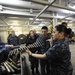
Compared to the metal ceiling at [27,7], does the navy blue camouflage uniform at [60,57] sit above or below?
below

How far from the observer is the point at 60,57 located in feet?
4.84

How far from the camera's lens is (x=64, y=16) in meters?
4.73

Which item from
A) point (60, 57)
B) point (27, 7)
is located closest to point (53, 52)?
point (60, 57)

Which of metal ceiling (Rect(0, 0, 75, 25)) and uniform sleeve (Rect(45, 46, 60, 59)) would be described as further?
metal ceiling (Rect(0, 0, 75, 25))

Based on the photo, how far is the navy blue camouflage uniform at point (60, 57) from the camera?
142 cm

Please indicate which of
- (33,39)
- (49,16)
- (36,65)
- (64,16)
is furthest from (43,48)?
(64,16)

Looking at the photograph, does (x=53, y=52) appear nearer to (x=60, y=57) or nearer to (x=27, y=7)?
(x=60, y=57)

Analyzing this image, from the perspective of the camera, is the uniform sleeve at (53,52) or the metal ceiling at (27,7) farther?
the metal ceiling at (27,7)

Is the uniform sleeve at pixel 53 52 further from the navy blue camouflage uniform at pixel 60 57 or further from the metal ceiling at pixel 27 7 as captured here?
the metal ceiling at pixel 27 7

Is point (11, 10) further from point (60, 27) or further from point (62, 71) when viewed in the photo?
point (62, 71)

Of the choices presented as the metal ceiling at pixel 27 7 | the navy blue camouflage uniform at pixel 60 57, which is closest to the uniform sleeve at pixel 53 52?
the navy blue camouflage uniform at pixel 60 57

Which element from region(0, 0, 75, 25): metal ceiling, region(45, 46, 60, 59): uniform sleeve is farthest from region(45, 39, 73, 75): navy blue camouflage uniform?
region(0, 0, 75, 25): metal ceiling

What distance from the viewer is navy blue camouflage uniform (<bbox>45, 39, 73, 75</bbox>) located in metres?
1.42

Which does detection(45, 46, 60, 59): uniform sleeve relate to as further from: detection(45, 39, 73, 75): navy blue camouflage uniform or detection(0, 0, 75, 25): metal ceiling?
detection(0, 0, 75, 25): metal ceiling
